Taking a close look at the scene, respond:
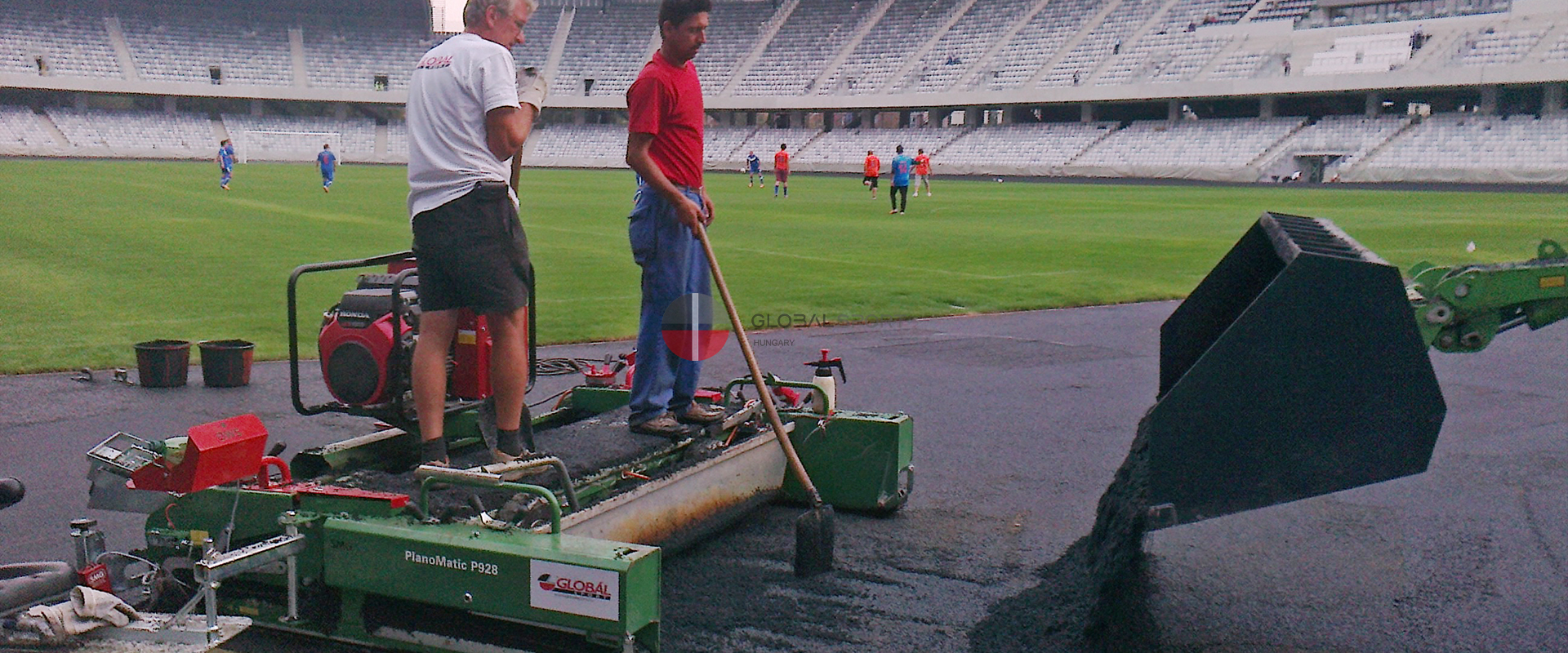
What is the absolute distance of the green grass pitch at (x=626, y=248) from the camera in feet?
36.4

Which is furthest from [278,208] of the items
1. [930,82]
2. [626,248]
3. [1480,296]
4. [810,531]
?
[930,82]

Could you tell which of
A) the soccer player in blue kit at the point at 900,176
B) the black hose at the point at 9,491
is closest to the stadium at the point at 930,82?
the soccer player in blue kit at the point at 900,176

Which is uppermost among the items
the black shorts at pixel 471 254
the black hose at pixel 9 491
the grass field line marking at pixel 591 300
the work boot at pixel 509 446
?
the black shorts at pixel 471 254

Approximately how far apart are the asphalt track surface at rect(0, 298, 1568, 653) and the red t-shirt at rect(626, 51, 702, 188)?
151 cm

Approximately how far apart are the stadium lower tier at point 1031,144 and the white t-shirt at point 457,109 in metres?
44.3

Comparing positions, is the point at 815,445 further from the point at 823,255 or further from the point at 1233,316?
the point at 823,255

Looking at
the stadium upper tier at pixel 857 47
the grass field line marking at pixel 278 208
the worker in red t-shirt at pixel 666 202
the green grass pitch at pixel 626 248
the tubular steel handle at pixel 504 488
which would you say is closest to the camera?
the tubular steel handle at pixel 504 488

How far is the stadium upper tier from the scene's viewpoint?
48.2 meters

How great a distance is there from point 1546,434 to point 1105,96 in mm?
50594

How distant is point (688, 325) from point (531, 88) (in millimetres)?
1159

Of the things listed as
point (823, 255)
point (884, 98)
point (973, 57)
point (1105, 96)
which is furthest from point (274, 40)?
point (823, 255)

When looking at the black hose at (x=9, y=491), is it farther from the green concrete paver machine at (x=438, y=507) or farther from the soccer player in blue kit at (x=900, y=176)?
the soccer player in blue kit at (x=900, y=176)

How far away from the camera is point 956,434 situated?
6805mm

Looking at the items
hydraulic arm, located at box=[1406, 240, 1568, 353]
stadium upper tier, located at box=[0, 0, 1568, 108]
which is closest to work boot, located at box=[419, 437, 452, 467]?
hydraulic arm, located at box=[1406, 240, 1568, 353]
